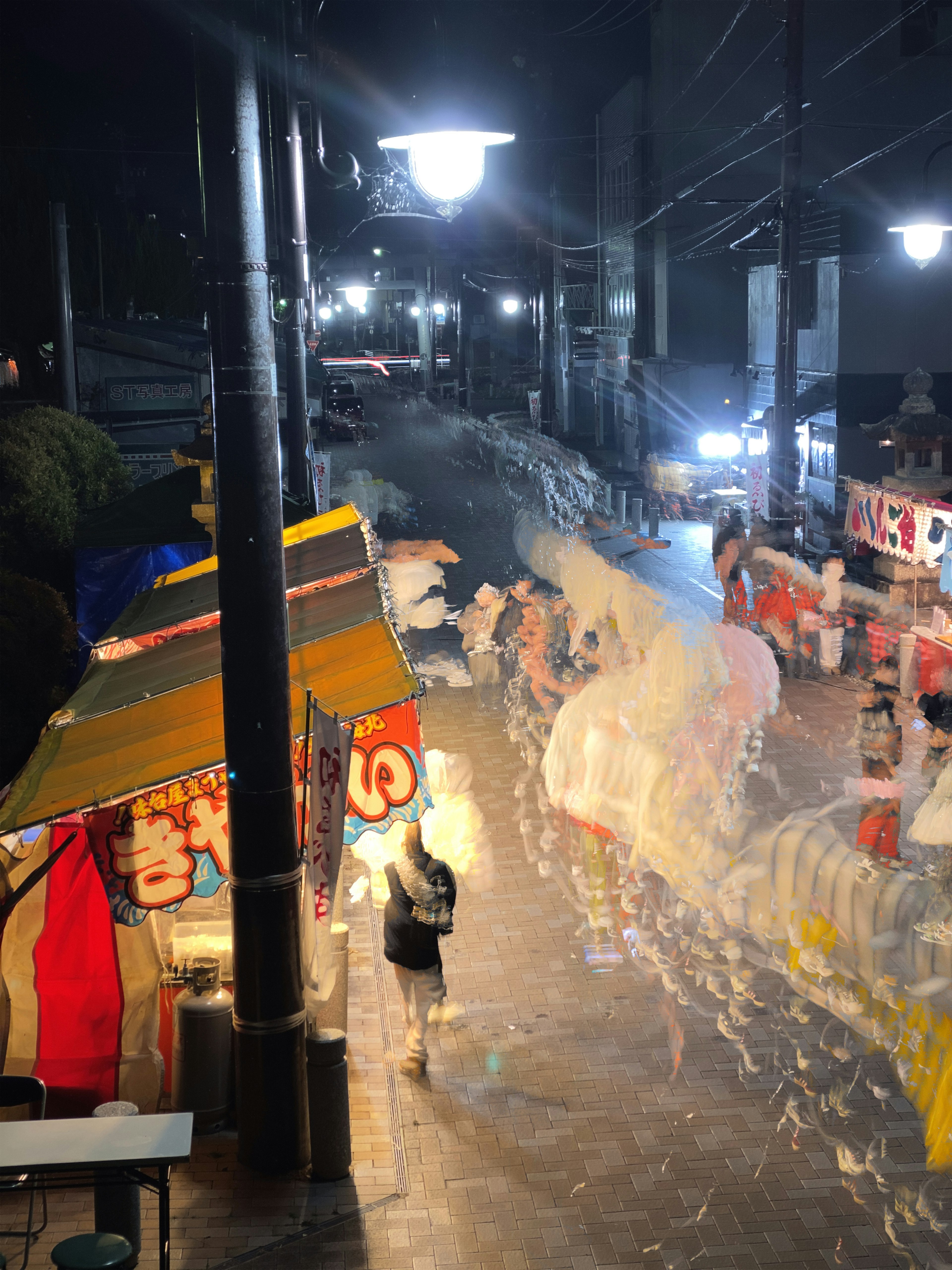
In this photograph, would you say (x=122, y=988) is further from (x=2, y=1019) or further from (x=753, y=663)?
(x=753, y=663)

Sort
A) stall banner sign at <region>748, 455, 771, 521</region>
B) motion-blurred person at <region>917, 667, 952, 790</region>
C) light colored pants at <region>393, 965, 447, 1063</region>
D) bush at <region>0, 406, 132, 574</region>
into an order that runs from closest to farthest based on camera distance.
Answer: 1. light colored pants at <region>393, 965, 447, 1063</region>
2. motion-blurred person at <region>917, 667, 952, 790</region>
3. bush at <region>0, 406, 132, 574</region>
4. stall banner sign at <region>748, 455, 771, 521</region>

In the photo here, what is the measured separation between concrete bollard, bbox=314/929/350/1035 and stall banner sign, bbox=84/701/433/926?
0.87 metres

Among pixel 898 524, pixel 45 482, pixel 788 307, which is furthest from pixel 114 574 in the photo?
pixel 788 307

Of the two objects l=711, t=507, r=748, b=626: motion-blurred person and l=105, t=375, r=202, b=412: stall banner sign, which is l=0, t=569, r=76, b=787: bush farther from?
l=105, t=375, r=202, b=412: stall banner sign

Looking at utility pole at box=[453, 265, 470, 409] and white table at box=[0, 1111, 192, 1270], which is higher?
utility pole at box=[453, 265, 470, 409]

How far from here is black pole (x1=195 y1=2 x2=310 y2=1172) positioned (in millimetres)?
5363

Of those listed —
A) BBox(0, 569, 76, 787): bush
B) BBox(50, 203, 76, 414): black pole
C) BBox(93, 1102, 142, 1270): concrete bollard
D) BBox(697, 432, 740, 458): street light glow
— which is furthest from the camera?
BBox(697, 432, 740, 458): street light glow

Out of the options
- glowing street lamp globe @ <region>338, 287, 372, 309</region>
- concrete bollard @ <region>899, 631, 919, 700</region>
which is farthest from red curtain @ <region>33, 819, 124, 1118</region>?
glowing street lamp globe @ <region>338, 287, 372, 309</region>

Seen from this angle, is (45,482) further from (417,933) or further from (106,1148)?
(106,1148)

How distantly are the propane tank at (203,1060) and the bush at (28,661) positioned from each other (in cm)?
520

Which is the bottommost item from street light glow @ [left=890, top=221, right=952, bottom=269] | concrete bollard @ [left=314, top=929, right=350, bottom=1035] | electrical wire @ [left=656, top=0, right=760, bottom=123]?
concrete bollard @ [left=314, top=929, right=350, bottom=1035]

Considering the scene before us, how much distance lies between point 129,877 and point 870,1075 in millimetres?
4188

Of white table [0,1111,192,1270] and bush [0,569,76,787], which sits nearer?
white table [0,1111,192,1270]

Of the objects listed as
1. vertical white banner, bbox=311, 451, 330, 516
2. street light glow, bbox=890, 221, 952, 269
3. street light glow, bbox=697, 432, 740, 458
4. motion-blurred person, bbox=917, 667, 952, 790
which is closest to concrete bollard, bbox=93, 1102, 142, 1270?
motion-blurred person, bbox=917, 667, 952, 790
